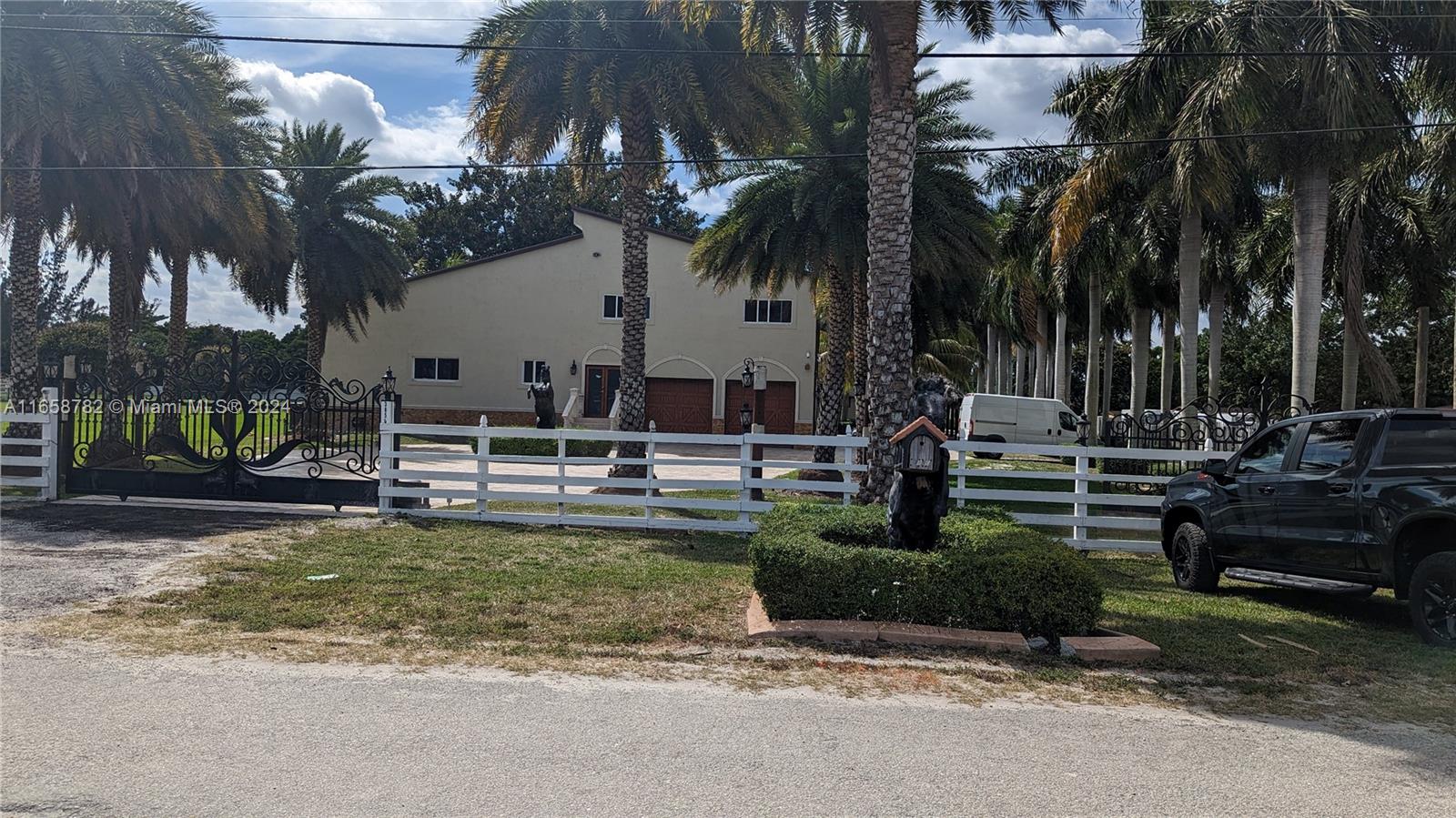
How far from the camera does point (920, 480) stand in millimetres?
8516

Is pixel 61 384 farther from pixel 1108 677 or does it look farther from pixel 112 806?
pixel 1108 677

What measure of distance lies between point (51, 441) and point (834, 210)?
14457 mm

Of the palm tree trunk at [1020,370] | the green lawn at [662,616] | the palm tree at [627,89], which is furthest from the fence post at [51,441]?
the palm tree trunk at [1020,370]

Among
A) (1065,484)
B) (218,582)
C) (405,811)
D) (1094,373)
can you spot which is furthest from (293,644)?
(1094,373)

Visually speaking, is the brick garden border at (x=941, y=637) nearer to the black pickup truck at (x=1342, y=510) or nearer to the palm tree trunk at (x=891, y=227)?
the black pickup truck at (x=1342, y=510)

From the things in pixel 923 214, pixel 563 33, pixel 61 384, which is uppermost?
pixel 563 33

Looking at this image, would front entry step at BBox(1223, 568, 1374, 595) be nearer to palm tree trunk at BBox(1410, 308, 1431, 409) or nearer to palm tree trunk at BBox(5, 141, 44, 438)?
palm tree trunk at BBox(5, 141, 44, 438)

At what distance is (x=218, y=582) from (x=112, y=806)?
17.6ft

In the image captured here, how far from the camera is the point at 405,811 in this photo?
14.3ft

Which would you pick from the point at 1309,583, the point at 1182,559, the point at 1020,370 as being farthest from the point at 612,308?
the point at 1020,370

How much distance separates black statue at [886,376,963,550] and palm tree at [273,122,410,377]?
30746mm

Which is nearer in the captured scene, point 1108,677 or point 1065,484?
point 1108,677

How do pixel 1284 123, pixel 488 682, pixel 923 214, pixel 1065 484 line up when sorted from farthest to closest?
pixel 1065 484 < pixel 923 214 < pixel 1284 123 < pixel 488 682

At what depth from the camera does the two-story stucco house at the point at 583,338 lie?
39.0 meters
